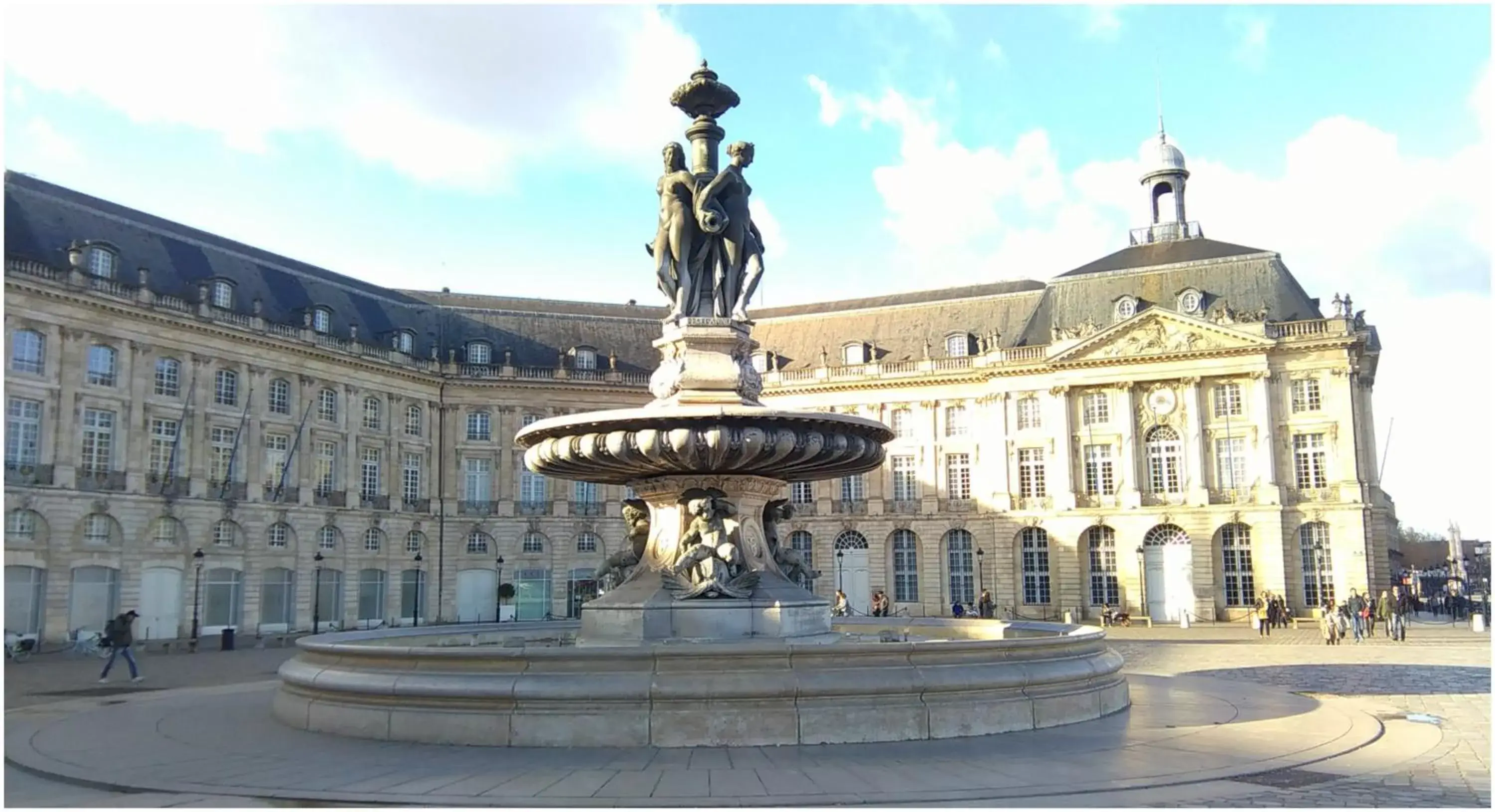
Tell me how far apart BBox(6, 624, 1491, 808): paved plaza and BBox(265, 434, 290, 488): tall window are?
36.0m

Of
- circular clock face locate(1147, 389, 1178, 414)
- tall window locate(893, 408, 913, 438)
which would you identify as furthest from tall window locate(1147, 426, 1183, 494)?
tall window locate(893, 408, 913, 438)

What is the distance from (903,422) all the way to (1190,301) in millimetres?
15311

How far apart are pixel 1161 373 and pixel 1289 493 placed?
25.5ft

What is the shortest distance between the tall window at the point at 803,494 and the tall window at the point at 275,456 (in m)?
25.4

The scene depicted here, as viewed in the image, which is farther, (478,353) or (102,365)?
(478,353)

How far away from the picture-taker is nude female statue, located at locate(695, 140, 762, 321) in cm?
1527

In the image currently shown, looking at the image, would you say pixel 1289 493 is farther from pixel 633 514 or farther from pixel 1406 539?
pixel 1406 539

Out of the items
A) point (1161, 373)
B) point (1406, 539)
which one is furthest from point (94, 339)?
point (1406, 539)

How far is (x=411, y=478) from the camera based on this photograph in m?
57.2

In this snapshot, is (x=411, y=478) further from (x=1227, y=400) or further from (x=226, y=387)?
(x=1227, y=400)

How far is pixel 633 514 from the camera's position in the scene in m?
15.9

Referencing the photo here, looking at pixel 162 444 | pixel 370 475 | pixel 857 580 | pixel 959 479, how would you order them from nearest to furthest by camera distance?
pixel 162 444 → pixel 370 475 → pixel 959 479 → pixel 857 580

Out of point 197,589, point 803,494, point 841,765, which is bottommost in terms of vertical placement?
point 841,765

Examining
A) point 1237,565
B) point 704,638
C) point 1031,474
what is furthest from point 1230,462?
point 704,638
